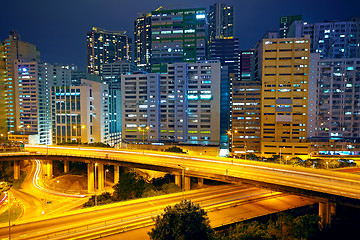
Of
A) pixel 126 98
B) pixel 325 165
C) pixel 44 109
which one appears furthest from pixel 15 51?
pixel 325 165

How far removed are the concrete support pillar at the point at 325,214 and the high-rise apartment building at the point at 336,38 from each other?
11990 centimetres

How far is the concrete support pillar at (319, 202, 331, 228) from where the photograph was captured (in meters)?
35.2

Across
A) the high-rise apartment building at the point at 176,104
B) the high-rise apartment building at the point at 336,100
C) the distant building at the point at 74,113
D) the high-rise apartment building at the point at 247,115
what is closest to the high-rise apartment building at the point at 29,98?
the distant building at the point at 74,113

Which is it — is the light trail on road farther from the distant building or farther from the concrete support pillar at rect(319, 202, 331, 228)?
the concrete support pillar at rect(319, 202, 331, 228)

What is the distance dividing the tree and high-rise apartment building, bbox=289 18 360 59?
135 metres

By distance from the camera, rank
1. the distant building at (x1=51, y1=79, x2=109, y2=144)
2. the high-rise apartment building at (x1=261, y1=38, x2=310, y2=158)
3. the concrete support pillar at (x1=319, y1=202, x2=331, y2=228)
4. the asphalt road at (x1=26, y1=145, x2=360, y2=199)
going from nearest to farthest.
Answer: the concrete support pillar at (x1=319, y1=202, x2=331, y2=228), the asphalt road at (x1=26, y1=145, x2=360, y2=199), the high-rise apartment building at (x1=261, y1=38, x2=310, y2=158), the distant building at (x1=51, y1=79, x2=109, y2=144)

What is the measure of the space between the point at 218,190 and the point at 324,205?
56.4 feet

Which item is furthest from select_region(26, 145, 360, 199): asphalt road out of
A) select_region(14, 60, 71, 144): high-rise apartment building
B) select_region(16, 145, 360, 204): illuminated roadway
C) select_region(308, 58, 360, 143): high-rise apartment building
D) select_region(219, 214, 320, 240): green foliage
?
select_region(14, 60, 71, 144): high-rise apartment building

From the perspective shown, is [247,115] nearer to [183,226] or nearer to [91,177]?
[91,177]

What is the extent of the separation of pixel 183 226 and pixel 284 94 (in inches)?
3464

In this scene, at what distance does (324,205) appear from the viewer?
3581 cm

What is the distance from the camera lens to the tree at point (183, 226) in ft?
89.5

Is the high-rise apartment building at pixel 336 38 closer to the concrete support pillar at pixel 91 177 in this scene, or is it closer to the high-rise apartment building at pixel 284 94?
the high-rise apartment building at pixel 284 94

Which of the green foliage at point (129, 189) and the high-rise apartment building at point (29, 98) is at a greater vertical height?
the high-rise apartment building at point (29, 98)
